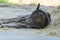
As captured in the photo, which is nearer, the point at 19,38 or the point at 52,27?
the point at 19,38

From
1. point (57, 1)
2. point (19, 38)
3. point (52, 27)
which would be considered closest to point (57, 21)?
point (52, 27)

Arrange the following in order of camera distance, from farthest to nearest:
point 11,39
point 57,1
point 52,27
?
1. point 57,1
2. point 52,27
3. point 11,39

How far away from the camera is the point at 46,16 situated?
500 centimetres

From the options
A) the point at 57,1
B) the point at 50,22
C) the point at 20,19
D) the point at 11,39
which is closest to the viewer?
the point at 11,39

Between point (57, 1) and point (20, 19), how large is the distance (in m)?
4.46

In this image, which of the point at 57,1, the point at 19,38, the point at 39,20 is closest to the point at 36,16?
the point at 39,20

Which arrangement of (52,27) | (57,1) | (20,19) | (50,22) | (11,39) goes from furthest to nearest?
(57,1) < (20,19) < (50,22) < (52,27) < (11,39)

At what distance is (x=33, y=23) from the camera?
4.86 metres

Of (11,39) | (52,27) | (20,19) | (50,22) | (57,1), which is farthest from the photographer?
(57,1)

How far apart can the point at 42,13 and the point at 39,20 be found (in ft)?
0.58

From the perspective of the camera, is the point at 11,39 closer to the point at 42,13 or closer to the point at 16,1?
the point at 42,13

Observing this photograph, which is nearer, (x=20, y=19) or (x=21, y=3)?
(x=20, y=19)

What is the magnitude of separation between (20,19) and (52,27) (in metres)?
1.01

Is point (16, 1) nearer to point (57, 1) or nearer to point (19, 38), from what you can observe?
point (57, 1)
